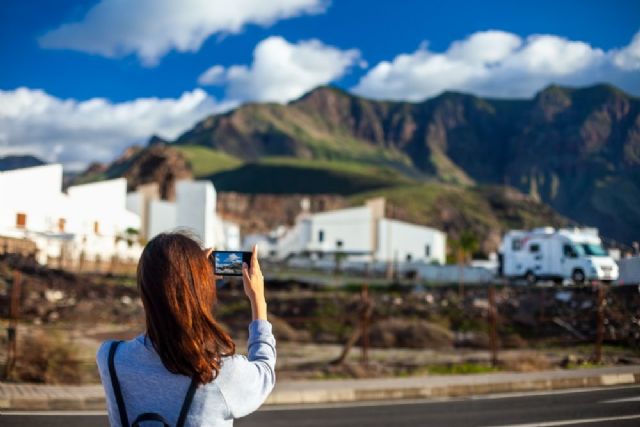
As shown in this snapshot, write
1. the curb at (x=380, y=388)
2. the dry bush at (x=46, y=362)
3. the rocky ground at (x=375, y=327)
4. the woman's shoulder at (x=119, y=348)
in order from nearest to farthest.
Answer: the woman's shoulder at (x=119, y=348)
the curb at (x=380, y=388)
the dry bush at (x=46, y=362)
the rocky ground at (x=375, y=327)

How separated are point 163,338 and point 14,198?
135 ft

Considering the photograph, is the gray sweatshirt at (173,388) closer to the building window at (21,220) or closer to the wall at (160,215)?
the building window at (21,220)

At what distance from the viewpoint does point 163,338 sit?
2.69 meters

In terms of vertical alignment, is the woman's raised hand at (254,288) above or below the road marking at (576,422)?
above

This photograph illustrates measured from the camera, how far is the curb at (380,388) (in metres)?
11.3

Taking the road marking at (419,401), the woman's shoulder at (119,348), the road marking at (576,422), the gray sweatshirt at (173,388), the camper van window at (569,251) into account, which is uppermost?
the camper van window at (569,251)

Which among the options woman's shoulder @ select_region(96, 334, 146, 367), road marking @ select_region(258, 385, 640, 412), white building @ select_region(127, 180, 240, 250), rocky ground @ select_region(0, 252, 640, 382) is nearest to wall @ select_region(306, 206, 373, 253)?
white building @ select_region(127, 180, 240, 250)

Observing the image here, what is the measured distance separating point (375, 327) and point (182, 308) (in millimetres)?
22966

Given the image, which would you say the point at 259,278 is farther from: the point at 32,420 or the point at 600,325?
the point at 600,325

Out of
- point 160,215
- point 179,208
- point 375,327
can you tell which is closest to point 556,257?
point 375,327

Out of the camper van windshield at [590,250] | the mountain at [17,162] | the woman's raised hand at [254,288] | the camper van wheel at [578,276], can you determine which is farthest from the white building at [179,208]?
the woman's raised hand at [254,288]

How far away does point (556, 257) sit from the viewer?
3853 centimetres

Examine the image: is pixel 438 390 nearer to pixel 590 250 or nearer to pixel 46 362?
pixel 46 362

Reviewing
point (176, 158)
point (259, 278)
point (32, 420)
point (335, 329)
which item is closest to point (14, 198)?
point (335, 329)
